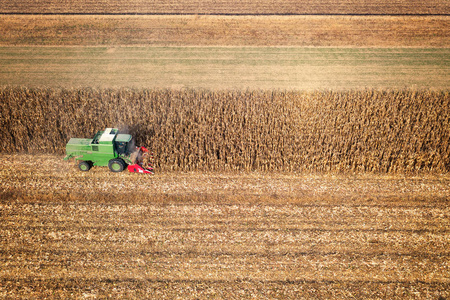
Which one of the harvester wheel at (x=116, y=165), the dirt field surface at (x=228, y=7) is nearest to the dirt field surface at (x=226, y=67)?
the dirt field surface at (x=228, y=7)

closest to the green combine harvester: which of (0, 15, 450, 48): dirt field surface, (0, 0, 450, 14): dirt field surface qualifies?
(0, 15, 450, 48): dirt field surface

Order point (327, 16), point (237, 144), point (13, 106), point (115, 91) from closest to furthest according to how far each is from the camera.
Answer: point (237, 144), point (13, 106), point (115, 91), point (327, 16)

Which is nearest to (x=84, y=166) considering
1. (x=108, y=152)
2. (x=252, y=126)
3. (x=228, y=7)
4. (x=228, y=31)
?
(x=108, y=152)

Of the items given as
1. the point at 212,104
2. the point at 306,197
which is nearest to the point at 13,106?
the point at 212,104

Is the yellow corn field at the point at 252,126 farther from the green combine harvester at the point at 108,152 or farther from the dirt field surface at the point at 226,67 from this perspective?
the dirt field surface at the point at 226,67

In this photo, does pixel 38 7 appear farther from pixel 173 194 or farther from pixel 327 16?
pixel 173 194

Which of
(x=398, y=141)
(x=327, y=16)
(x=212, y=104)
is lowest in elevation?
(x=398, y=141)

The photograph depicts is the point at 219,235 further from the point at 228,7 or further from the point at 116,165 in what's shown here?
the point at 228,7

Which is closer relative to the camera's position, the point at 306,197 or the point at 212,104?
the point at 306,197
